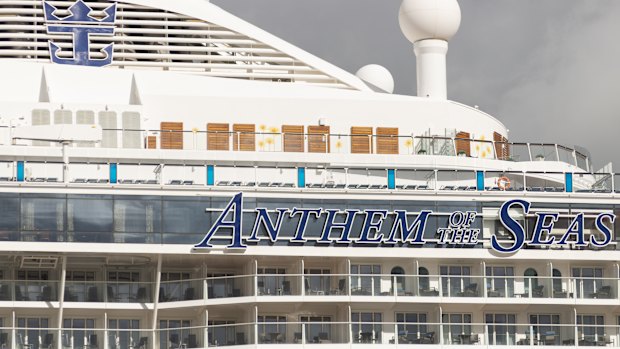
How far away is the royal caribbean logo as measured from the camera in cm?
7119

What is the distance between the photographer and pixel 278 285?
6338cm

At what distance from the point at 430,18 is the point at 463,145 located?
590 cm

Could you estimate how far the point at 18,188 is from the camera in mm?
62312

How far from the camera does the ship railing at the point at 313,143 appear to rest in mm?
67938

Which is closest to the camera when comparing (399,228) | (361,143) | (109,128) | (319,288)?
(319,288)

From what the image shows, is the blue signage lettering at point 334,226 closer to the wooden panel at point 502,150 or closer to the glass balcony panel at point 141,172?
the glass balcony panel at point 141,172

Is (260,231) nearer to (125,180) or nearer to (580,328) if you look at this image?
(125,180)

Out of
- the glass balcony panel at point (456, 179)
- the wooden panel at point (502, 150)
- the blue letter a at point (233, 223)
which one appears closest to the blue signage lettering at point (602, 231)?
the glass balcony panel at point (456, 179)

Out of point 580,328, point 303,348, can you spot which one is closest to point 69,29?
point 303,348

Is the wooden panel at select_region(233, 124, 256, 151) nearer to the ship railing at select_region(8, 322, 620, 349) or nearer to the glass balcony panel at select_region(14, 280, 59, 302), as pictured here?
the ship railing at select_region(8, 322, 620, 349)

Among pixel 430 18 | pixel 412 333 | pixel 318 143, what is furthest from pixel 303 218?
pixel 430 18

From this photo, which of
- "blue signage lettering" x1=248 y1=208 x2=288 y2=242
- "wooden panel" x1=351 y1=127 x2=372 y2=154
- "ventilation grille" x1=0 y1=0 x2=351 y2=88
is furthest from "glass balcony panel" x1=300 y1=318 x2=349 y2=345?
"ventilation grille" x1=0 y1=0 x2=351 y2=88

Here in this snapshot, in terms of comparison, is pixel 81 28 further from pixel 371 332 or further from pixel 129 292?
pixel 371 332

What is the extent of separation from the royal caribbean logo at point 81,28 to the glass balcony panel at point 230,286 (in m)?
11.8
